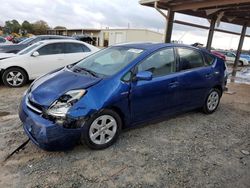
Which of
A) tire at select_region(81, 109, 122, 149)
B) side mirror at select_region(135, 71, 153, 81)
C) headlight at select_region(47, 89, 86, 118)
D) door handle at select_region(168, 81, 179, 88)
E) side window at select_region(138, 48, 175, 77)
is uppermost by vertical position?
side window at select_region(138, 48, 175, 77)

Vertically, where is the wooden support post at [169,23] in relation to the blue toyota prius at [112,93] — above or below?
above

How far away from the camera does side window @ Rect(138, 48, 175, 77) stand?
3839mm

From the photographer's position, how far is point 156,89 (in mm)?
3863

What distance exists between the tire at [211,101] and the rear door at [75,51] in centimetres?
446

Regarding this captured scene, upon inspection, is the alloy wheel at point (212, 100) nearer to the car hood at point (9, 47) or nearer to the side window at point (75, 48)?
the side window at point (75, 48)

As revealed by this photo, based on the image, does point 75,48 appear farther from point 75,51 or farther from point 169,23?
point 169,23

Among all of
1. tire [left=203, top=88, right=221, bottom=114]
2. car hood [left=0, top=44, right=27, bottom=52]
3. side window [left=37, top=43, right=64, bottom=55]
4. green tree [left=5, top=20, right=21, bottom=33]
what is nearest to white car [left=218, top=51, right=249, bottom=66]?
tire [left=203, top=88, right=221, bottom=114]

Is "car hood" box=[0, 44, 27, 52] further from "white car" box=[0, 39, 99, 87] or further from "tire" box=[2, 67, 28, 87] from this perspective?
"tire" box=[2, 67, 28, 87]

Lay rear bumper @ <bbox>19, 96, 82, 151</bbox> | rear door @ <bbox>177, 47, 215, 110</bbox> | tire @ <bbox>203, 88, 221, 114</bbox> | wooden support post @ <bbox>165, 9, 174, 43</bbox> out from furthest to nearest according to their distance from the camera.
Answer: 1. wooden support post @ <bbox>165, 9, 174, 43</bbox>
2. tire @ <bbox>203, 88, 221, 114</bbox>
3. rear door @ <bbox>177, 47, 215, 110</bbox>
4. rear bumper @ <bbox>19, 96, 82, 151</bbox>

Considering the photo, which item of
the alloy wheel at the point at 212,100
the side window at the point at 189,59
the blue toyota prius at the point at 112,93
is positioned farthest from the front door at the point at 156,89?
the alloy wheel at the point at 212,100

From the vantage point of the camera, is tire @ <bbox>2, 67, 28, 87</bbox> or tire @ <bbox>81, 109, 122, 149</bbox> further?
tire @ <bbox>2, 67, 28, 87</bbox>

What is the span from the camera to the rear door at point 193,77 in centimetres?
436

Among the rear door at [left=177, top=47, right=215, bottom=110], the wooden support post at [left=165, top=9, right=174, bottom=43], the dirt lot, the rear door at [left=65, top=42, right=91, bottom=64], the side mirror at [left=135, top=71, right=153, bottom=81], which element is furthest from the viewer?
the wooden support post at [left=165, top=9, right=174, bottom=43]

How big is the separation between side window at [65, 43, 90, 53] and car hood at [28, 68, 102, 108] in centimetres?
425
